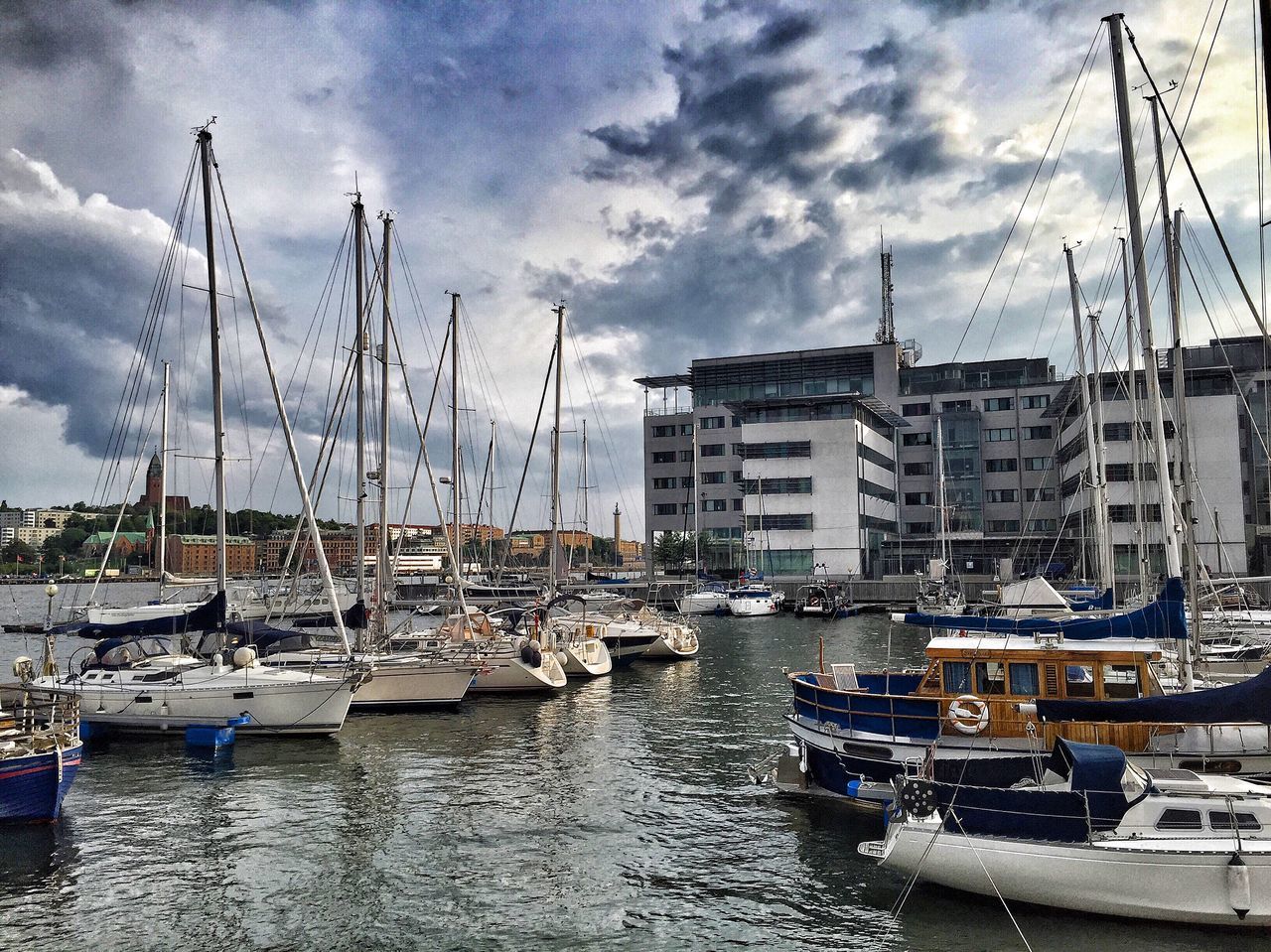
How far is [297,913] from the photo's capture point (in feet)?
47.9

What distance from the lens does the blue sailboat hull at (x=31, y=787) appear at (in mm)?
18312

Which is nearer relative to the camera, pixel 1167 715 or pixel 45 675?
pixel 1167 715

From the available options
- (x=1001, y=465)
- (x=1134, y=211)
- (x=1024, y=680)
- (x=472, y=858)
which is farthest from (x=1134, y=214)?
(x=1001, y=465)

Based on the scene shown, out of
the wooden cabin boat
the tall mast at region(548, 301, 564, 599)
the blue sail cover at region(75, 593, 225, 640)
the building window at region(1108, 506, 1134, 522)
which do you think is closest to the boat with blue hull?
the blue sail cover at region(75, 593, 225, 640)

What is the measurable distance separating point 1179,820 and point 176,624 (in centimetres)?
2893

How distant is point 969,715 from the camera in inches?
744

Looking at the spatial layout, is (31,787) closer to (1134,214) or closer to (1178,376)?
(1134,214)

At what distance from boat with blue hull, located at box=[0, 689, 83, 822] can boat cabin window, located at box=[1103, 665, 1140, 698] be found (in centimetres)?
2238

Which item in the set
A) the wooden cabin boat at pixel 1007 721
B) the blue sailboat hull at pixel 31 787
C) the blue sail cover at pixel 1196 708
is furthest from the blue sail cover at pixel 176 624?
the blue sail cover at pixel 1196 708

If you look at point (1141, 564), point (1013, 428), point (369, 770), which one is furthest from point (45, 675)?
point (1013, 428)

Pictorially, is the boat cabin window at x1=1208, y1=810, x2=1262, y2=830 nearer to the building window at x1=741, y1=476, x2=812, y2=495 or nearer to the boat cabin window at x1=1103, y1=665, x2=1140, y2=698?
the boat cabin window at x1=1103, y1=665, x2=1140, y2=698

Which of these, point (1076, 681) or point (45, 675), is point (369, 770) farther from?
point (1076, 681)

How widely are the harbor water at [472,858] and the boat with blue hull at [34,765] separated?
54 centimetres

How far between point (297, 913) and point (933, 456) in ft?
364
